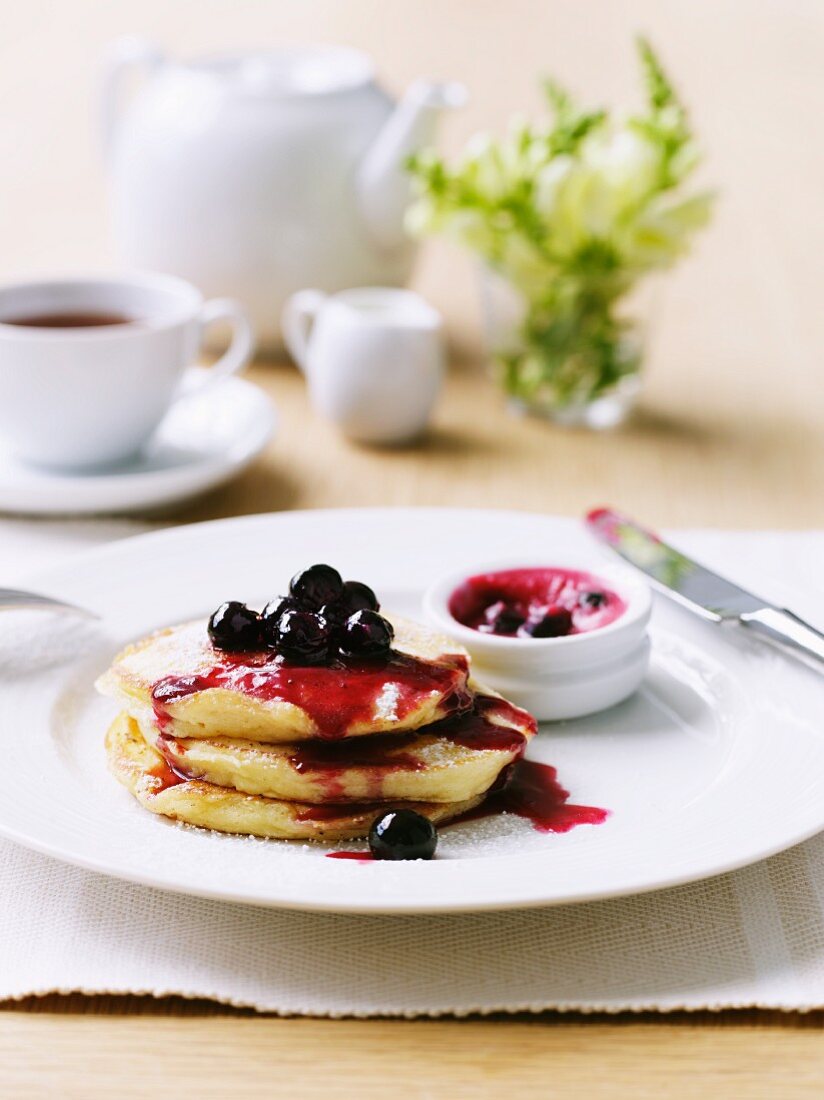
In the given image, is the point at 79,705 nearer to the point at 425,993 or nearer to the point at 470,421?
the point at 425,993

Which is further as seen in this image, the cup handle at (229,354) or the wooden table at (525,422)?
the cup handle at (229,354)

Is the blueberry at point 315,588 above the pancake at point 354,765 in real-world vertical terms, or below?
above

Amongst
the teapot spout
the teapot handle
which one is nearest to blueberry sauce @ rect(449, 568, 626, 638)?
the teapot spout

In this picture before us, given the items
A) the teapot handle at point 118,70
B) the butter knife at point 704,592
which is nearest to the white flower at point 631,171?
the butter knife at point 704,592

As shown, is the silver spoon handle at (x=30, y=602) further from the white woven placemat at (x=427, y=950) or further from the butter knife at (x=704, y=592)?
the butter knife at (x=704, y=592)

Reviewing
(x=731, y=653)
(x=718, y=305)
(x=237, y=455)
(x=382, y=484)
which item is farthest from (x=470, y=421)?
(x=731, y=653)

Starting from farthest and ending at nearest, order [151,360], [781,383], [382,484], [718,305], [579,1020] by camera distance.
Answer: [718,305] < [781,383] < [382,484] < [151,360] < [579,1020]

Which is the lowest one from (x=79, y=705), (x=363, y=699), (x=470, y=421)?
(x=470, y=421)
